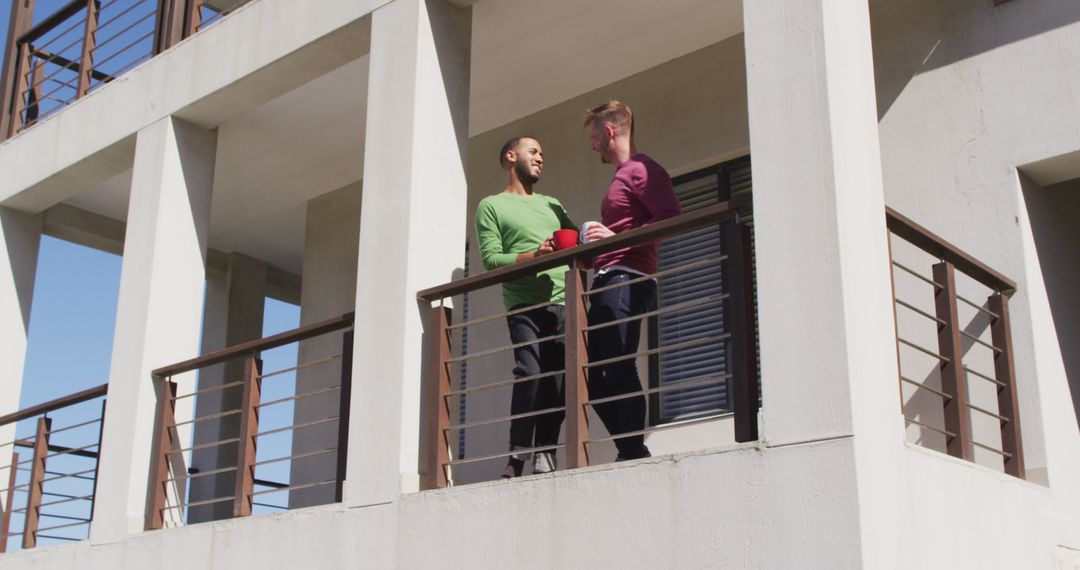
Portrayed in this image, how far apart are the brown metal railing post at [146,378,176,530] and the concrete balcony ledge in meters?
1.98

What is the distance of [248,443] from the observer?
735 cm

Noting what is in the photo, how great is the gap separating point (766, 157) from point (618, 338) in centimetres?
118

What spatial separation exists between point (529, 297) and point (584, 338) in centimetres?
76

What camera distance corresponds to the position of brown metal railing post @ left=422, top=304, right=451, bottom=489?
20.8ft

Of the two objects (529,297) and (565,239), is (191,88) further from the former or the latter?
(565,239)

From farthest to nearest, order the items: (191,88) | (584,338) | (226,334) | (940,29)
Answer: (226,334), (191,88), (940,29), (584,338)

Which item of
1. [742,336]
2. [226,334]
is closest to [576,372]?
[742,336]

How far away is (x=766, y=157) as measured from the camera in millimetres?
5254

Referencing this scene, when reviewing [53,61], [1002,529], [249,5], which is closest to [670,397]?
[1002,529]

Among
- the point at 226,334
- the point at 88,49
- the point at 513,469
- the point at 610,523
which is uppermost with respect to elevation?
the point at 88,49

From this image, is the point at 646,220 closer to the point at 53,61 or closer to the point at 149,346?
the point at 149,346

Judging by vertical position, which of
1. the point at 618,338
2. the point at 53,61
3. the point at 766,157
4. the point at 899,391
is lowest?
the point at 899,391

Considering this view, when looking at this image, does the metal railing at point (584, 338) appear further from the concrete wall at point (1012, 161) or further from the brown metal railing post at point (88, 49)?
the brown metal railing post at point (88, 49)

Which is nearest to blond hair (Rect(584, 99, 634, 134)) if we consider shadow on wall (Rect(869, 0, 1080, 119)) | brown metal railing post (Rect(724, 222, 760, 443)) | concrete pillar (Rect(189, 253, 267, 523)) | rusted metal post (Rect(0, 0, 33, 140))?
brown metal railing post (Rect(724, 222, 760, 443))
